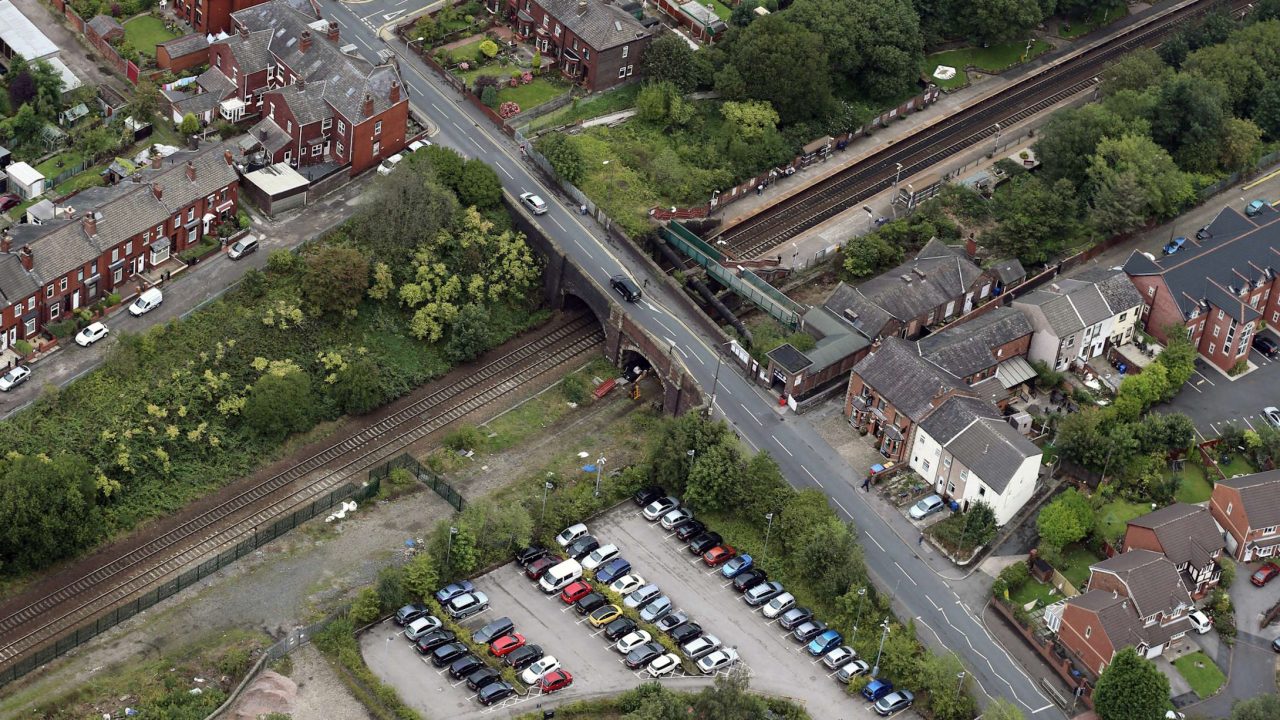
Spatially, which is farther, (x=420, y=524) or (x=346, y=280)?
(x=346, y=280)

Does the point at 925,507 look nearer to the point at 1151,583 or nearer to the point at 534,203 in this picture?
the point at 1151,583

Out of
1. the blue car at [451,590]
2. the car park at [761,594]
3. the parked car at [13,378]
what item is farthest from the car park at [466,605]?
the parked car at [13,378]

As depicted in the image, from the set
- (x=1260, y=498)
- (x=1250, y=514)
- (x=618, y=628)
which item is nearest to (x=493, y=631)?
(x=618, y=628)

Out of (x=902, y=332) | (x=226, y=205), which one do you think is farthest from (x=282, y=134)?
(x=902, y=332)

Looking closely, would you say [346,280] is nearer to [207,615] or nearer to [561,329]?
[561,329]

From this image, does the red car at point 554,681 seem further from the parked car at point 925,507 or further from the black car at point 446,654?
the parked car at point 925,507

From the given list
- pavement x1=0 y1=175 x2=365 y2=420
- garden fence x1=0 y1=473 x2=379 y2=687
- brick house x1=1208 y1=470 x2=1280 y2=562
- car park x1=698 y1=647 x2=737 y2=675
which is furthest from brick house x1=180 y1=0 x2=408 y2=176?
brick house x1=1208 y1=470 x2=1280 y2=562

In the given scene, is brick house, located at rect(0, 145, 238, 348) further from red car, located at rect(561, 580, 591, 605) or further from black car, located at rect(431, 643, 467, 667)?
red car, located at rect(561, 580, 591, 605)
